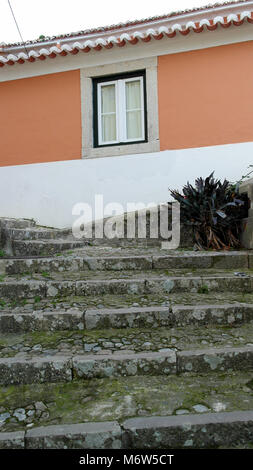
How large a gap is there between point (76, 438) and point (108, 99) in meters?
5.88

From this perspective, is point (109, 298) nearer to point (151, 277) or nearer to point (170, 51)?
point (151, 277)

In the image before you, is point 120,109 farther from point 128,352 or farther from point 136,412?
point 136,412

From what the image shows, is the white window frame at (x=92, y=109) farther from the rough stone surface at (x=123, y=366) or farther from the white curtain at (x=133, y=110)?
the rough stone surface at (x=123, y=366)

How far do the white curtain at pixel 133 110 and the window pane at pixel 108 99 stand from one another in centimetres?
29

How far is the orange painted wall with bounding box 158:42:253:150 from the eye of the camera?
17.7 feet

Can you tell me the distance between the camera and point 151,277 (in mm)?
3424

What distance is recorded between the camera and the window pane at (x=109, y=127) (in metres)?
6.19

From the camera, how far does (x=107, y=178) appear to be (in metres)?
5.95

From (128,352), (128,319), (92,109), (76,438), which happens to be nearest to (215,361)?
(128,352)

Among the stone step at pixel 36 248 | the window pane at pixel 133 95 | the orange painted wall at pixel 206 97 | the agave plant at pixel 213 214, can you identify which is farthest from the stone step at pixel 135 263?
the window pane at pixel 133 95

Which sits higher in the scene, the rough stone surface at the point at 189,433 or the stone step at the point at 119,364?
the stone step at the point at 119,364

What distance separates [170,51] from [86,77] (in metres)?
1.62

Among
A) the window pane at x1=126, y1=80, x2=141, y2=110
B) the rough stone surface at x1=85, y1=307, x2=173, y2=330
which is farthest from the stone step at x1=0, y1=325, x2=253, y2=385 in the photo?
the window pane at x1=126, y1=80, x2=141, y2=110
